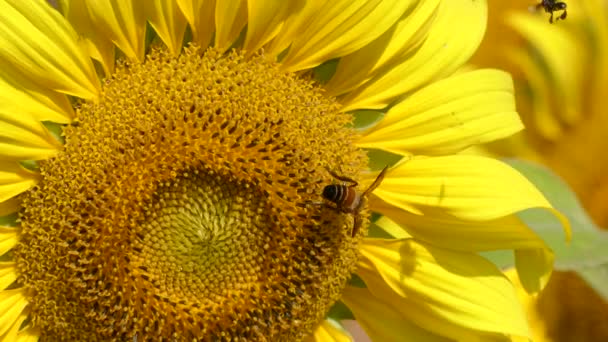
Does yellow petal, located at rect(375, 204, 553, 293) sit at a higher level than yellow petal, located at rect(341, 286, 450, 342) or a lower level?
higher

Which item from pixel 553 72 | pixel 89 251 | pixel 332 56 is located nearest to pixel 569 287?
pixel 553 72

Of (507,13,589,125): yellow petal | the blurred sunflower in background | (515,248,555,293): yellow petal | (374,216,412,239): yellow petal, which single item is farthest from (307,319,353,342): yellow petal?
(507,13,589,125): yellow petal

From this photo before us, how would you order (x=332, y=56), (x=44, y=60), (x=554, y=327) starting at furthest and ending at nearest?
(x=554, y=327)
(x=332, y=56)
(x=44, y=60)

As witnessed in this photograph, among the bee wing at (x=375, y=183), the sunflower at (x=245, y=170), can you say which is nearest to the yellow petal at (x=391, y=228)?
the sunflower at (x=245, y=170)

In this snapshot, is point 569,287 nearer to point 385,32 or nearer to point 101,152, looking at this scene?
point 385,32

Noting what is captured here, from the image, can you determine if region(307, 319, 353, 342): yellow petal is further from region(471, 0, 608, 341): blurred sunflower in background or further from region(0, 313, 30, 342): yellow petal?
region(471, 0, 608, 341): blurred sunflower in background
